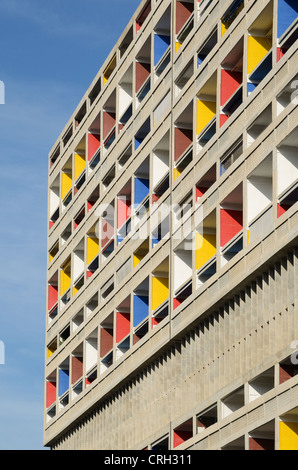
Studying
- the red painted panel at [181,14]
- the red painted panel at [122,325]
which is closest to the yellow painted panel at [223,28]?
the red painted panel at [181,14]

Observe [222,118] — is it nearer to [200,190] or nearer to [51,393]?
[200,190]

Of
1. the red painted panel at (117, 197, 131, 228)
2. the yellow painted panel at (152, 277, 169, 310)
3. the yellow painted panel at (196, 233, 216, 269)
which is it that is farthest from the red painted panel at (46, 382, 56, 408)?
the yellow painted panel at (196, 233, 216, 269)

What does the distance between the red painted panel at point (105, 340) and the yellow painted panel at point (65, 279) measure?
27.4 ft

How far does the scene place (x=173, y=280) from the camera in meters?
47.2

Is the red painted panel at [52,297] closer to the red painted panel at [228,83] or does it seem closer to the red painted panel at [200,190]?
the red painted panel at [200,190]

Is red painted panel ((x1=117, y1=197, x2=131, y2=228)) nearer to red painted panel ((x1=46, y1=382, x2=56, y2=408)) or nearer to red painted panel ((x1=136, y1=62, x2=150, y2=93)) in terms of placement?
red painted panel ((x1=136, y1=62, x2=150, y2=93))

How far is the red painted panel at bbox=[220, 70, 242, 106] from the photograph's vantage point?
1769 inches

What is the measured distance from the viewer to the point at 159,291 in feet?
164

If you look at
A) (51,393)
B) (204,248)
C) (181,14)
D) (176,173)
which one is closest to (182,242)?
(204,248)

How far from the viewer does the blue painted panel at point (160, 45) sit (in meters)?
53.5

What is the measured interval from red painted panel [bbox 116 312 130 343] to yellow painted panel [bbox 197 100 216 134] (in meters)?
11.0

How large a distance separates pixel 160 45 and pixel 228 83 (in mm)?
9353
